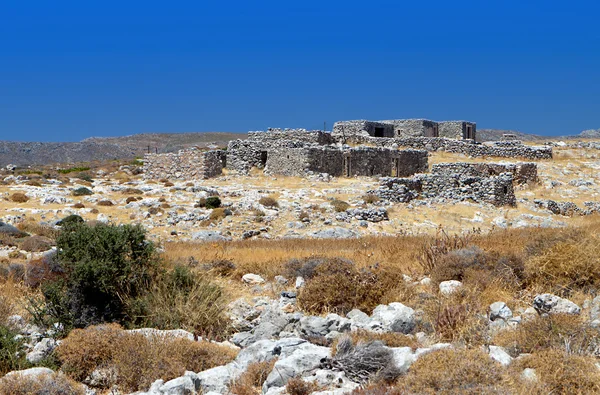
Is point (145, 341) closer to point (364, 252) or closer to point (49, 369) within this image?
point (49, 369)

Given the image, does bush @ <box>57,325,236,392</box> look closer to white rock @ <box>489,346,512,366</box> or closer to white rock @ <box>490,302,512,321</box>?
white rock @ <box>489,346,512,366</box>

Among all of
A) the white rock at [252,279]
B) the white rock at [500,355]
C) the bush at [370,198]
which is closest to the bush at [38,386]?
the white rock at [500,355]

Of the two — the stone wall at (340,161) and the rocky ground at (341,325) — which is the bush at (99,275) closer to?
the rocky ground at (341,325)

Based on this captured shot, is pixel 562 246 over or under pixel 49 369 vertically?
over

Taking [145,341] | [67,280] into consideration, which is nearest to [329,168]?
[67,280]

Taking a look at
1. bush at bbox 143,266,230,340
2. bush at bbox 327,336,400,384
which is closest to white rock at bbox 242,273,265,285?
bush at bbox 143,266,230,340

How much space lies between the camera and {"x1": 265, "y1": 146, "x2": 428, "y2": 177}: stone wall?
3338cm

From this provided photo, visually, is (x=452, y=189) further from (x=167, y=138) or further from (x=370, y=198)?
(x=167, y=138)

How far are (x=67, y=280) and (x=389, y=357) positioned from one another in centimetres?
566

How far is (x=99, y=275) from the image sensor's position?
30.6ft

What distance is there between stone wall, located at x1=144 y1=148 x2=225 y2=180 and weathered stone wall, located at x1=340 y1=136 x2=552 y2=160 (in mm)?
11309

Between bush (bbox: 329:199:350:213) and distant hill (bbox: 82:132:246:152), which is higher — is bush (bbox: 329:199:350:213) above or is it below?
below

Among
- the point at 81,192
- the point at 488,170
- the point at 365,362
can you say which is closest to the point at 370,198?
the point at 488,170

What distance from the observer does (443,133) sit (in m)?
51.4
